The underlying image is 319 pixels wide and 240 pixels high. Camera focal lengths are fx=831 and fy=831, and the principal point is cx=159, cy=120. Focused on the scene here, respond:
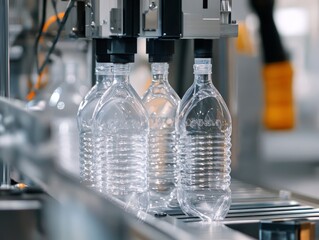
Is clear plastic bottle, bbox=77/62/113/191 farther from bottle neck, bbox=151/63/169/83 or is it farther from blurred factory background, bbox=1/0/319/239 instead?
blurred factory background, bbox=1/0/319/239

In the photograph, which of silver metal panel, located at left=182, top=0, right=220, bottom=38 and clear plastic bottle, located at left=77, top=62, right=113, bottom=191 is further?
clear plastic bottle, located at left=77, top=62, right=113, bottom=191

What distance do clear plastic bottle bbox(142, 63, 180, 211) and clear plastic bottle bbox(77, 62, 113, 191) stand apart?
3.7 inches

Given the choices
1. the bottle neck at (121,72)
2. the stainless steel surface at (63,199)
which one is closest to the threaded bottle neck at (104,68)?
the bottle neck at (121,72)

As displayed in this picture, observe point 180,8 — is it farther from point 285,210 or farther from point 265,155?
point 265,155

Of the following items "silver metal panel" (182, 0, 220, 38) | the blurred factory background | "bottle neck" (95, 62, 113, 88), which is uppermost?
"silver metal panel" (182, 0, 220, 38)

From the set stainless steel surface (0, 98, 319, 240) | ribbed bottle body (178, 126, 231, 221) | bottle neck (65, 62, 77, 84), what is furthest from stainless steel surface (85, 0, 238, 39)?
bottle neck (65, 62, 77, 84)

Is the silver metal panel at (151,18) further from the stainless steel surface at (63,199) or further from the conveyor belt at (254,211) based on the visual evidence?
the stainless steel surface at (63,199)

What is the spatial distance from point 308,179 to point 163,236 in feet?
21.4

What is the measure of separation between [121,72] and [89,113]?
25cm

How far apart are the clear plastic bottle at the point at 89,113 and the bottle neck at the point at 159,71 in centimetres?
9

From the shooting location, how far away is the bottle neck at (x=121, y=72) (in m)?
1.49

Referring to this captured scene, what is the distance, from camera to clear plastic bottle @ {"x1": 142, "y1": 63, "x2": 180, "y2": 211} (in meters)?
1.56

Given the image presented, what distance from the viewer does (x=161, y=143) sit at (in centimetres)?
165

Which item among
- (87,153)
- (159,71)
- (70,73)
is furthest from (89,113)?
(70,73)
